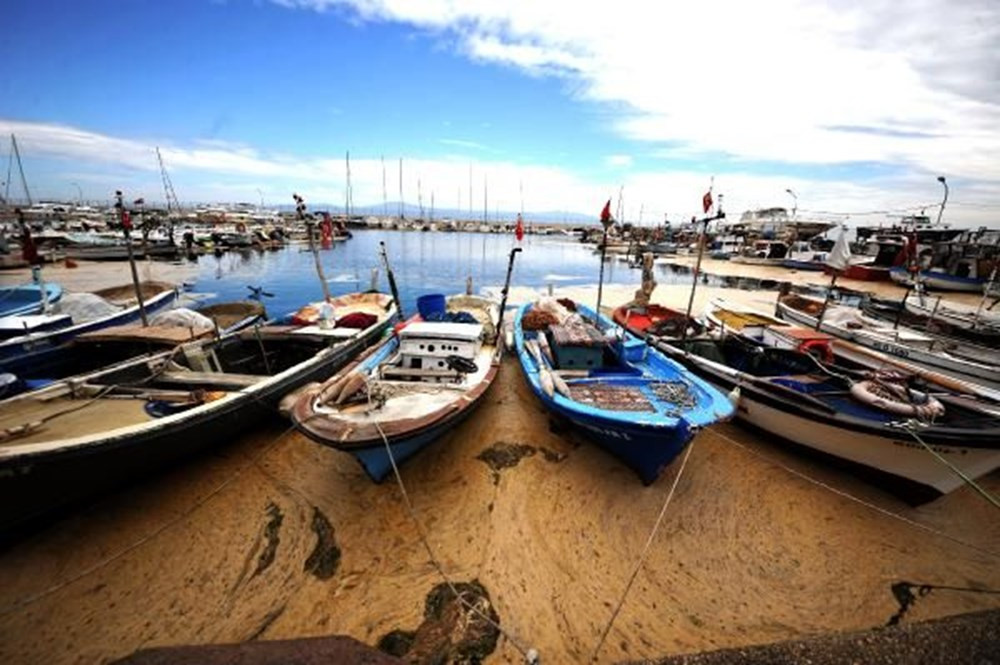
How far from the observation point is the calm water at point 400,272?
28.4 m

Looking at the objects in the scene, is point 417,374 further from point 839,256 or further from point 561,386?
point 839,256

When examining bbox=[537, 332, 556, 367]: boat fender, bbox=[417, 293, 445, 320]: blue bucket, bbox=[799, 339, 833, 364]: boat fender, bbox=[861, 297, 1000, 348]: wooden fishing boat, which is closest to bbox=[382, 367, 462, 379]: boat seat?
bbox=[537, 332, 556, 367]: boat fender

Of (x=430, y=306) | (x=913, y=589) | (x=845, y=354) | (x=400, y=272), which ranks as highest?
(x=430, y=306)

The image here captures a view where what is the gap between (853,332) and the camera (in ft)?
45.0

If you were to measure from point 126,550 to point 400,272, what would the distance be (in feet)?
105

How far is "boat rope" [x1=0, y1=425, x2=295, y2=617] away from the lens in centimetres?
539

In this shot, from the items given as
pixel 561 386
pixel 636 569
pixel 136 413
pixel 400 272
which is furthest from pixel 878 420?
pixel 400 272

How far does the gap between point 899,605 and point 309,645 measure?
7.62 m

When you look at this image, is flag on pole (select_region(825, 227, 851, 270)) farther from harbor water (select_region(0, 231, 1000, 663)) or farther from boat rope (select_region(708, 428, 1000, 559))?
boat rope (select_region(708, 428, 1000, 559))

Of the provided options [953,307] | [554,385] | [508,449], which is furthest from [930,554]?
[953,307]

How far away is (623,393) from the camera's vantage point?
8438mm

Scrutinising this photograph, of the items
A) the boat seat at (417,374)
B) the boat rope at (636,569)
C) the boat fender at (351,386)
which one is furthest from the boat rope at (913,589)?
A: the boat fender at (351,386)

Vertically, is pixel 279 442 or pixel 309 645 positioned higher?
pixel 309 645

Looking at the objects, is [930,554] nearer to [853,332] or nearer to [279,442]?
[853,332]
